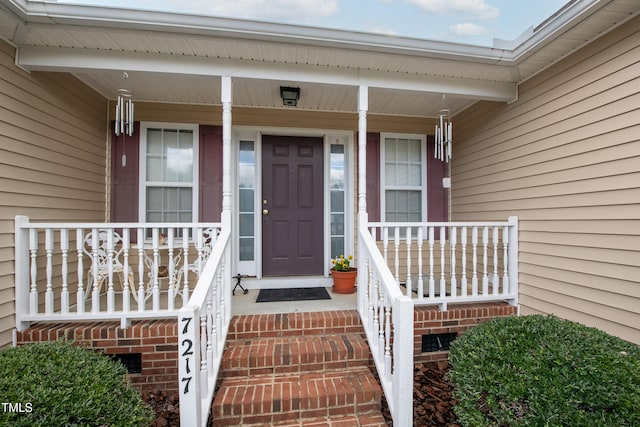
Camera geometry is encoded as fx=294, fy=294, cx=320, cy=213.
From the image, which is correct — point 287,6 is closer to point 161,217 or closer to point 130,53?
point 130,53

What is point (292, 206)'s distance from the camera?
3.85 m

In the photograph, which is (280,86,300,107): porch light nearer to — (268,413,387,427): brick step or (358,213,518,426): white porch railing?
(358,213,518,426): white porch railing

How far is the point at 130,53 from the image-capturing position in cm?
254

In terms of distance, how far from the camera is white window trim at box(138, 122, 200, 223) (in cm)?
354

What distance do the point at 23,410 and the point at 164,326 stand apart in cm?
99

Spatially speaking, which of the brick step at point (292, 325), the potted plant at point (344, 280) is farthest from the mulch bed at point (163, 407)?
the potted plant at point (344, 280)

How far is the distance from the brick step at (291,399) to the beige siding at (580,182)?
1.88 meters

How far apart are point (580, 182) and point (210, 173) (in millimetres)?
3748

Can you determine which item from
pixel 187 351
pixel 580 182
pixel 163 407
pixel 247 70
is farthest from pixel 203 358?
pixel 580 182

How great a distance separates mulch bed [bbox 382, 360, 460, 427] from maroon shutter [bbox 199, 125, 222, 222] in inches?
109

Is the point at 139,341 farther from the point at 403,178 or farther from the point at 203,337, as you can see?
the point at 403,178

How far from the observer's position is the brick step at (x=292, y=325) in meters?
2.51

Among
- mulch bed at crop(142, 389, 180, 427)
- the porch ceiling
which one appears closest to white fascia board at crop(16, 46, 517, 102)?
the porch ceiling

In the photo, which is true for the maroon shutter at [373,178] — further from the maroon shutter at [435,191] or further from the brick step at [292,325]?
the brick step at [292,325]
